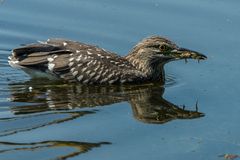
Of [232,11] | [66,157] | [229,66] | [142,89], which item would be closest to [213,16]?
[232,11]

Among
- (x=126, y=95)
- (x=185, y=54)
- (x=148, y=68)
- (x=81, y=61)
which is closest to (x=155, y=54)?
(x=148, y=68)

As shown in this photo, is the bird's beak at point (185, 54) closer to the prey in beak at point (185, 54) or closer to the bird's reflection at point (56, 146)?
the prey in beak at point (185, 54)

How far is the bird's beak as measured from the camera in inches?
519

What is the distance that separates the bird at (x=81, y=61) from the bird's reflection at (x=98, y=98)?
148 millimetres

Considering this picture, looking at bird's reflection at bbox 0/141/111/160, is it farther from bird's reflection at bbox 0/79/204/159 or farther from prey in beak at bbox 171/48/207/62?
prey in beak at bbox 171/48/207/62

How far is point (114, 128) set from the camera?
10.9 m

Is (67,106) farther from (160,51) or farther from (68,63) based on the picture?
(160,51)

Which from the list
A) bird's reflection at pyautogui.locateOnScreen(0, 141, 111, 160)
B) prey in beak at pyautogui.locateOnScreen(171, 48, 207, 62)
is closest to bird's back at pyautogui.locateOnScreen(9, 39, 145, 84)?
prey in beak at pyautogui.locateOnScreen(171, 48, 207, 62)

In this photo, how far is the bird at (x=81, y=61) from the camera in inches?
512

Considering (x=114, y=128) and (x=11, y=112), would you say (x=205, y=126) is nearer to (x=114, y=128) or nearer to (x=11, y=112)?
(x=114, y=128)

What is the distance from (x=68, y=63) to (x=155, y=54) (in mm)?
1526

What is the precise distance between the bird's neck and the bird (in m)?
0.13

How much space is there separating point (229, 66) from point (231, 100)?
159cm

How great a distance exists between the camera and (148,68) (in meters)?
13.5
